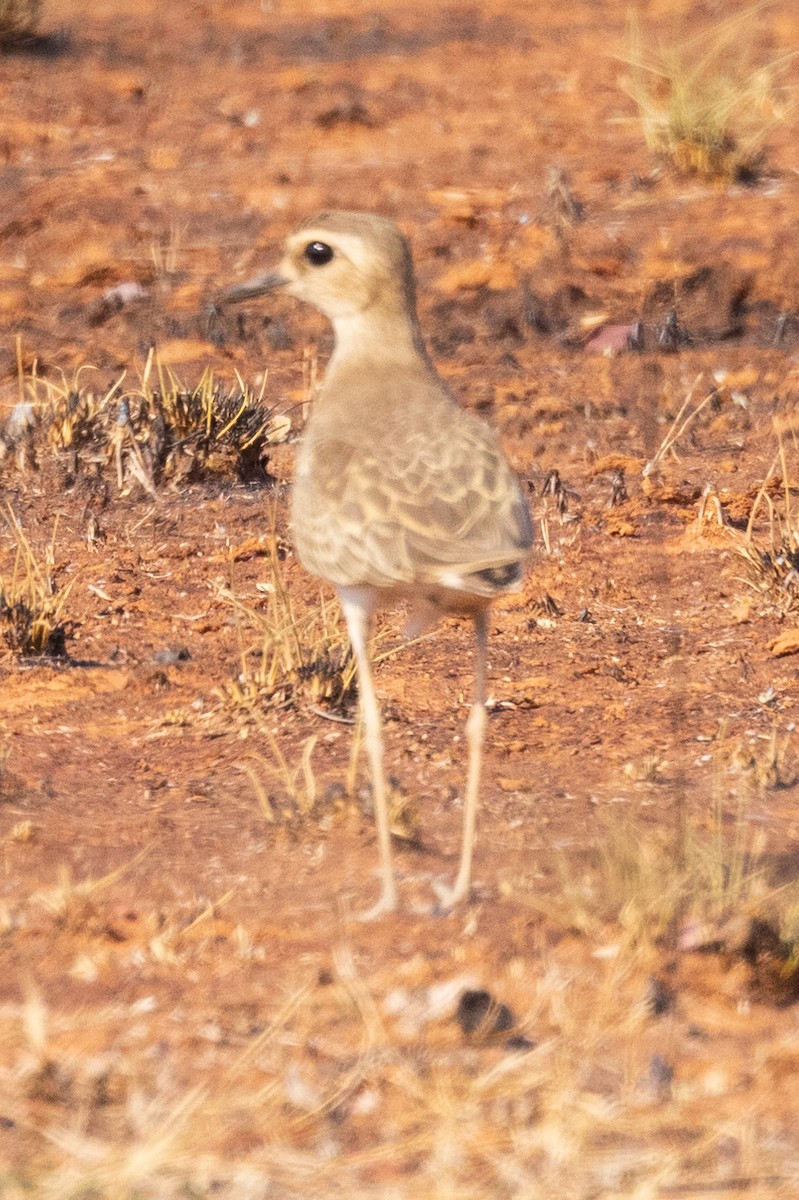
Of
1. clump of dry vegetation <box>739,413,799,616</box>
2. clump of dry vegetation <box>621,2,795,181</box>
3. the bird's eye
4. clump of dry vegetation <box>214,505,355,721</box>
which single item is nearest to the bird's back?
the bird's eye

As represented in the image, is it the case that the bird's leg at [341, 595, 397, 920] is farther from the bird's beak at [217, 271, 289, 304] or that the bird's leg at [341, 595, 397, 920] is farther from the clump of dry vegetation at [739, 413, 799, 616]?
the clump of dry vegetation at [739, 413, 799, 616]

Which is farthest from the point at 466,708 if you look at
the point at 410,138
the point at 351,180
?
the point at 410,138

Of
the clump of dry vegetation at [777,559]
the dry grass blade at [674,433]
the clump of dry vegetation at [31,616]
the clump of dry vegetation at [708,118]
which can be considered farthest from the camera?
the clump of dry vegetation at [708,118]

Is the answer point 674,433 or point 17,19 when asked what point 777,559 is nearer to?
point 674,433

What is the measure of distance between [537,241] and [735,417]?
78.4 inches

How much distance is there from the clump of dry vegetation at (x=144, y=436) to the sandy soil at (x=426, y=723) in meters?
0.08

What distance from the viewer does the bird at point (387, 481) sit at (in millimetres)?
4266

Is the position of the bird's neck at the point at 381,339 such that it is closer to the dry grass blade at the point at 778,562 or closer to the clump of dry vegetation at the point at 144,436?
the dry grass blade at the point at 778,562

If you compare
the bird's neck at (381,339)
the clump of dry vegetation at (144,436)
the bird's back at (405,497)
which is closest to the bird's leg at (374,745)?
the bird's back at (405,497)

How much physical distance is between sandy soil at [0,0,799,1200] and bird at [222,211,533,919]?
1.30ft

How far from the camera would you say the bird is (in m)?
4.27

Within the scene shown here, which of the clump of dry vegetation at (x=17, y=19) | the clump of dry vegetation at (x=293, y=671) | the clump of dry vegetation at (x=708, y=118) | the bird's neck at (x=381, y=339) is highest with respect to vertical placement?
the clump of dry vegetation at (x=17, y=19)

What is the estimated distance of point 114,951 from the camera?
4484 mm

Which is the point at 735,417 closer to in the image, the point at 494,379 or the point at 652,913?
the point at 494,379
